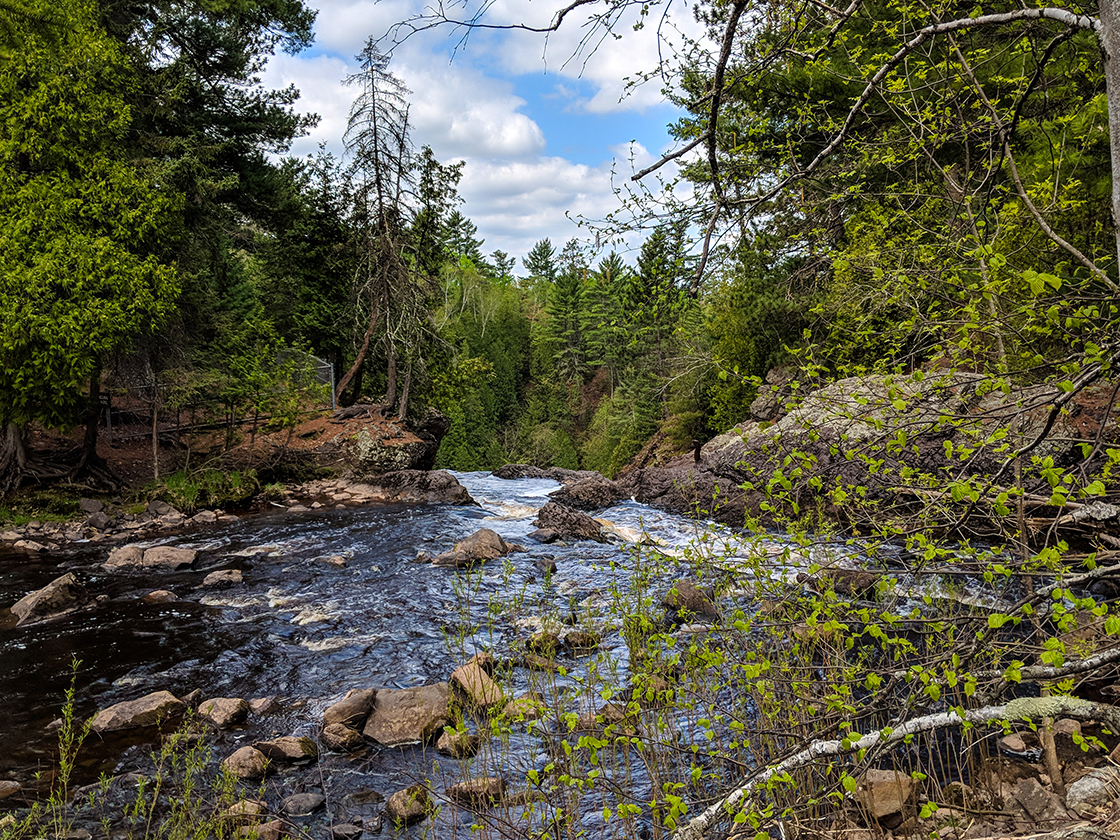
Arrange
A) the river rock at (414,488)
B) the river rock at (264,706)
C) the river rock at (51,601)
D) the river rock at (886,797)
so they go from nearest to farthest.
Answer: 1. the river rock at (886,797)
2. the river rock at (264,706)
3. the river rock at (51,601)
4. the river rock at (414,488)

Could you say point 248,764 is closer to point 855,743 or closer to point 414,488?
point 855,743

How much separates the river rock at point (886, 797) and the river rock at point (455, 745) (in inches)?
107

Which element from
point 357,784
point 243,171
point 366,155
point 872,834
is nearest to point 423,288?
point 366,155

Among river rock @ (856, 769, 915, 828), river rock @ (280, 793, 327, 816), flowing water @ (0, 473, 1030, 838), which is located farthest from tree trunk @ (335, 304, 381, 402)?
river rock @ (856, 769, 915, 828)

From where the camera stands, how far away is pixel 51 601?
27.3 ft

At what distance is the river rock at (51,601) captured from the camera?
8.03 m

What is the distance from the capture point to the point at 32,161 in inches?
500

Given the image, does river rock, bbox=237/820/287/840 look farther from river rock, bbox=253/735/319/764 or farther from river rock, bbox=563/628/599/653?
river rock, bbox=563/628/599/653

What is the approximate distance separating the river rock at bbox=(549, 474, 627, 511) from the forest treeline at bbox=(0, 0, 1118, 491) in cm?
305

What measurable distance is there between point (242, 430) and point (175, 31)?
36.9 ft

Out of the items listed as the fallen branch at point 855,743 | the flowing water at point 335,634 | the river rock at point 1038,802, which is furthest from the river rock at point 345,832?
the river rock at point 1038,802

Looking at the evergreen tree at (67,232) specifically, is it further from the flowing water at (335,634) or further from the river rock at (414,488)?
the river rock at (414,488)

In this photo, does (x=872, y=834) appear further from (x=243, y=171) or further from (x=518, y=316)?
(x=518, y=316)

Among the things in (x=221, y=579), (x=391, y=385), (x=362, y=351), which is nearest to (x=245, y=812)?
(x=221, y=579)
